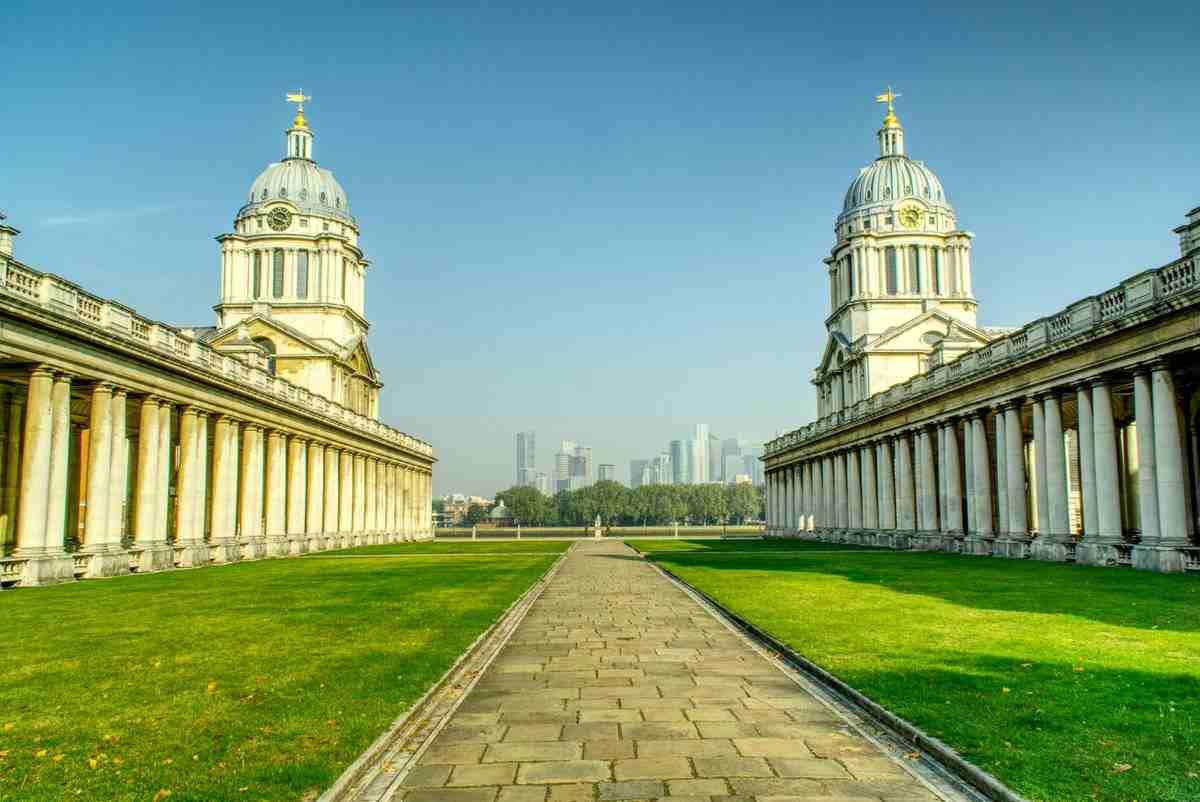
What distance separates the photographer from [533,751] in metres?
9.71

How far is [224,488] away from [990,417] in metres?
42.1

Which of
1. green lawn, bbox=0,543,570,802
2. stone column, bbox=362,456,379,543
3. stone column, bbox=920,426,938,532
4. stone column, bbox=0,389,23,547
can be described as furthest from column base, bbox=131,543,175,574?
stone column, bbox=920,426,938,532

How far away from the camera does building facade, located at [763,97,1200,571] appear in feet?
108

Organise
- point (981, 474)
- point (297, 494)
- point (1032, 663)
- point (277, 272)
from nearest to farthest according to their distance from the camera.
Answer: point (1032, 663) → point (981, 474) → point (297, 494) → point (277, 272)

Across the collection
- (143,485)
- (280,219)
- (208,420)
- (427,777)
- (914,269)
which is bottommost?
(427,777)

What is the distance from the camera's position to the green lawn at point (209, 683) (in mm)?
8758

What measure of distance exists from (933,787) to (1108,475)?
108 ft

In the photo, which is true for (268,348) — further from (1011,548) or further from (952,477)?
(1011,548)

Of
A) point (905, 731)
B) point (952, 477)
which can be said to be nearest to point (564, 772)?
point (905, 731)

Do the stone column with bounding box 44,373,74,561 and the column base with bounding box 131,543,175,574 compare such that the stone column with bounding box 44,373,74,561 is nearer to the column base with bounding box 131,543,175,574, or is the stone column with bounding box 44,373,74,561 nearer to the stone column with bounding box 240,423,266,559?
the column base with bounding box 131,543,175,574

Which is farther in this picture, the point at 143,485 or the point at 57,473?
the point at 143,485


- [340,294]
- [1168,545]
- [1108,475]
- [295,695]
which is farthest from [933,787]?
[340,294]

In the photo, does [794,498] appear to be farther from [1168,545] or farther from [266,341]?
[1168,545]

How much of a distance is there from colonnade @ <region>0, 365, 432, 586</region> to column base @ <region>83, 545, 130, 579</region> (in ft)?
0.16
